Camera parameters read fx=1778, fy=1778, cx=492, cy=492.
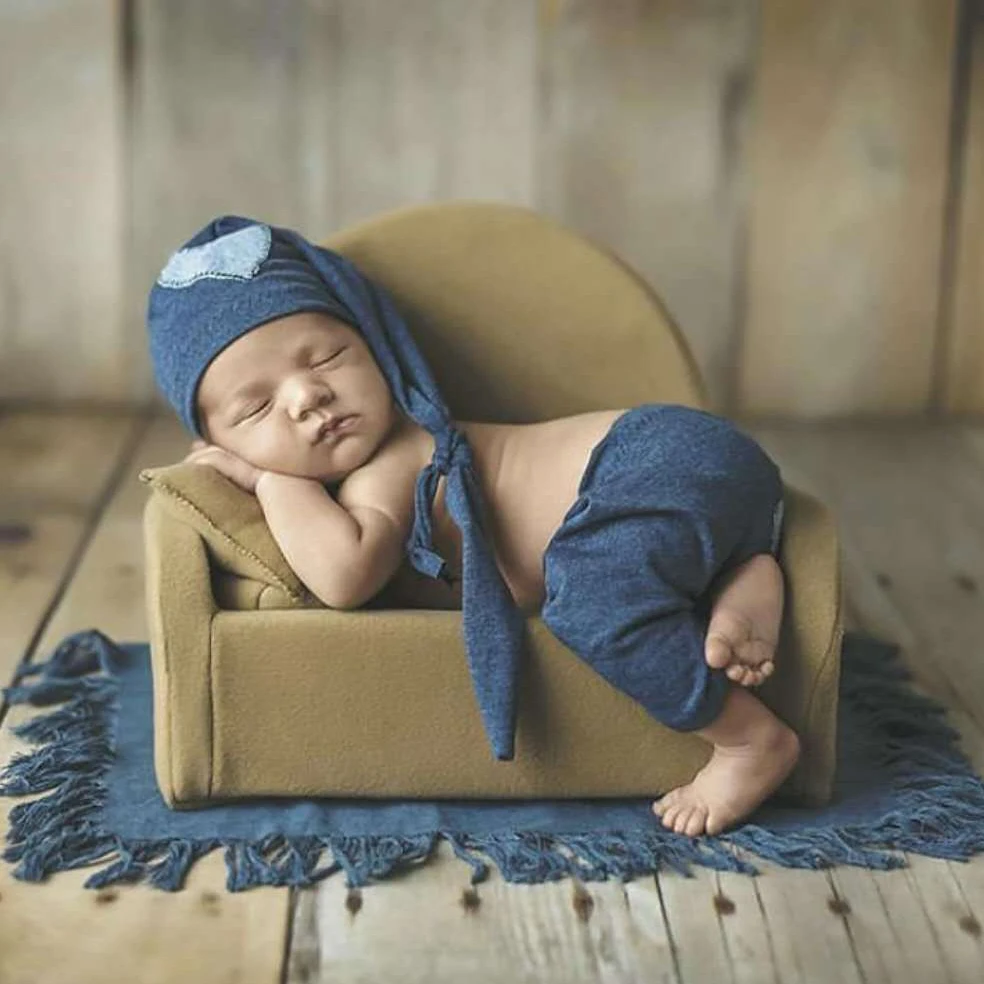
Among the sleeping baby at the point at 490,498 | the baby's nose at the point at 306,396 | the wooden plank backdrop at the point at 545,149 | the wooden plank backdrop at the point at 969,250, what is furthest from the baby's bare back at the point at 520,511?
the wooden plank backdrop at the point at 969,250

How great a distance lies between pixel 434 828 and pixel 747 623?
1.04 ft

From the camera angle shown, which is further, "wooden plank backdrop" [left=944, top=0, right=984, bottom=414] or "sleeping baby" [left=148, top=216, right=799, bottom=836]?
"wooden plank backdrop" [left=944, top=0, right=984, bottom=414]

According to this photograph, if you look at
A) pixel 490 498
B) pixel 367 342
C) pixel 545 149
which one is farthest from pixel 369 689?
pixel 545 149

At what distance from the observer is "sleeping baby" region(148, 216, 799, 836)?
4.78ft

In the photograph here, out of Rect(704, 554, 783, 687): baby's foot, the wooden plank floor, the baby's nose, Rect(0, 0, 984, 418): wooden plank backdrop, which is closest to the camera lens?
the wooden plank floor

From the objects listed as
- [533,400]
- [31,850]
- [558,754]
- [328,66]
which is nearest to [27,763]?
[31,850]

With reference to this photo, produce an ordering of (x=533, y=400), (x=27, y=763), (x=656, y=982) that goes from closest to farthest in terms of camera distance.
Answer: (x=656, y=982), (x=27, y=763), (x=533, y=400)

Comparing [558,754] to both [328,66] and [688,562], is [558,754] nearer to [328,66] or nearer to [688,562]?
[688,562]

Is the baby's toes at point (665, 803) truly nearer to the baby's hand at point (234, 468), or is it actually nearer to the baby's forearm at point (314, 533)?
the baby's forearm at point (314, 533)

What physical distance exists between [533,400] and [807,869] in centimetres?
58

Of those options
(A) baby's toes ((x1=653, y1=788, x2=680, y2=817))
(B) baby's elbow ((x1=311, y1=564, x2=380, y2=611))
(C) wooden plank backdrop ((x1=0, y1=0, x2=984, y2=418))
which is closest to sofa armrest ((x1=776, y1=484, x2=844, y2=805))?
(A) baby's toes ((x1=653, y1=788, x2=680, y2=817))

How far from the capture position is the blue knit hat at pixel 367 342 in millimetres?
1474

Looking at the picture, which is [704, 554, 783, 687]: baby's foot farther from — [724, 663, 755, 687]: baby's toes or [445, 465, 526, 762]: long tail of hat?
[445, 465, 526, 762]: long tail of hat

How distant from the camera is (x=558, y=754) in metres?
1.52
